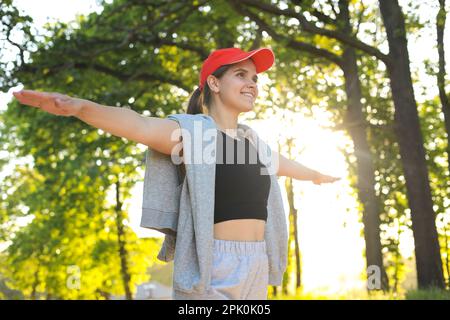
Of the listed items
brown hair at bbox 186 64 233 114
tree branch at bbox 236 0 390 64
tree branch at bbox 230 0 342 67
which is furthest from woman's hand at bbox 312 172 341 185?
tree branch at bbox 230 0 342 67

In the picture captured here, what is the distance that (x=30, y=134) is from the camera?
16.0 metres

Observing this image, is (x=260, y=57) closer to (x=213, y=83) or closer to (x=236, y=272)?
(x=213, y=83)

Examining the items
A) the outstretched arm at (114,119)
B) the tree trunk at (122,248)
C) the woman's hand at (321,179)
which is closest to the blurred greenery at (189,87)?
the tree trunk at (122,248)

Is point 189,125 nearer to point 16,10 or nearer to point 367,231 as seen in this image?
point 16,10

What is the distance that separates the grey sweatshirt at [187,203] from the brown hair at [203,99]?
33 centimetres

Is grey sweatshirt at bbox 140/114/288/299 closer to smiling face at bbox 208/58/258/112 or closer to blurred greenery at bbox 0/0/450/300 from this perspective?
smiling face at bbox 208/58/258/112

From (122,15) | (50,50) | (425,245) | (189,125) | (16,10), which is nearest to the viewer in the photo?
(189,125)

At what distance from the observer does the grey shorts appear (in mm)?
3051

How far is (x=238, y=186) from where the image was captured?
3262 millimetres

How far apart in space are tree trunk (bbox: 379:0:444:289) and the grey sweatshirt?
659 centimetres

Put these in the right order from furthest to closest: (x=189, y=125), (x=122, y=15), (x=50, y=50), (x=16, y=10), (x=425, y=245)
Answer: (x=122, y=15)
(x=50, y=50)
(x=16, y=10)
(x=425, y=245)
(x=189, y=125)

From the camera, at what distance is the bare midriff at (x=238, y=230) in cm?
315
